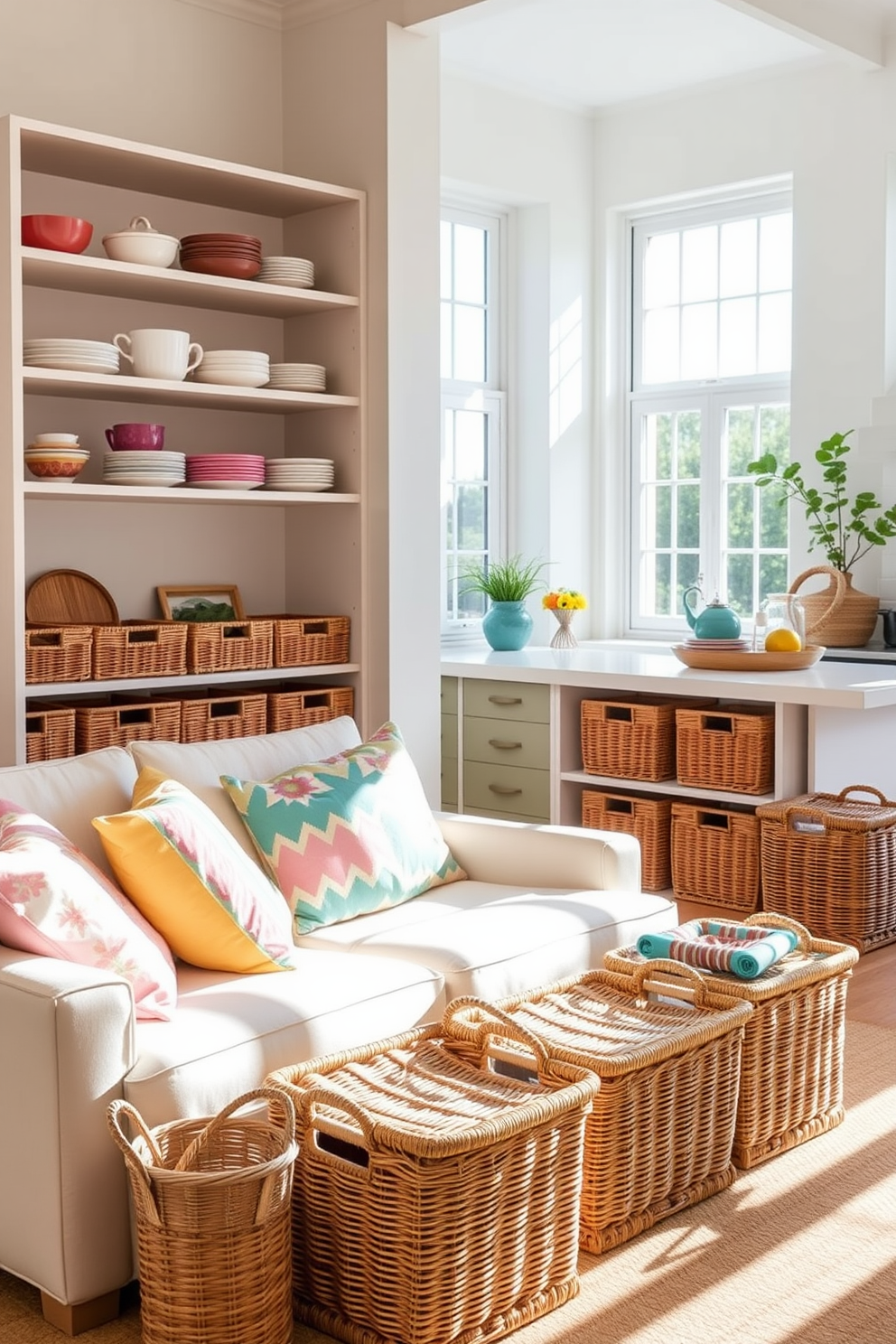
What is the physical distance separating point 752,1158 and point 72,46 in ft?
11.0

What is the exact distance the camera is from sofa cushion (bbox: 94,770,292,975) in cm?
270

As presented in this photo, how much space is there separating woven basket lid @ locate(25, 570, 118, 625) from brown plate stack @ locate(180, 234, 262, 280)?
912 millimetres

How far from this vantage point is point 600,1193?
2.52 m

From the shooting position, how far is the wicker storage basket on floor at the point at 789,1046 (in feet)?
9.29

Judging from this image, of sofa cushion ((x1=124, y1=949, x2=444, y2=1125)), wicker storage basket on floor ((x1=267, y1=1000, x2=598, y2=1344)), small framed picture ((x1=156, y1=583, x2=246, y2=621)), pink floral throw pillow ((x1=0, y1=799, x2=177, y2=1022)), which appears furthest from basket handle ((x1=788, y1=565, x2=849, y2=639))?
pink floral throw pillow ((x1=0, y1=799, x2=177, y2=1022))

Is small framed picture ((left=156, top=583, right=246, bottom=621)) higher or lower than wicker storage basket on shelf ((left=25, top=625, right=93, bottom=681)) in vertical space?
higher

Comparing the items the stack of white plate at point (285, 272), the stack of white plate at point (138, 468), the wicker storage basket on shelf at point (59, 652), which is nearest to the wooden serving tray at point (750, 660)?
the stack of white plate at point (285, 272)

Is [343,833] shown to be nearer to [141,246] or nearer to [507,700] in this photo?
[141,246]

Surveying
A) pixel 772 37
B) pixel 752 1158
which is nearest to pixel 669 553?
pixel 772 37

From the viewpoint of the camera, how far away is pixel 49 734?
385cm

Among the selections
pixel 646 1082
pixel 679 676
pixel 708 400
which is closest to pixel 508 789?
pixel 679 676

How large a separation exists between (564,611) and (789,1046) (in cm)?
316

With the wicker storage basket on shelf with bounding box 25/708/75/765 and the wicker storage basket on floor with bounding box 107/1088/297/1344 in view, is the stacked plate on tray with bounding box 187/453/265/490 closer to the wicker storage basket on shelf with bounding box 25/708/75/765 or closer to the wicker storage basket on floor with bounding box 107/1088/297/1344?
the wicker storage basket on shelf with bounding box 25/708/75/765

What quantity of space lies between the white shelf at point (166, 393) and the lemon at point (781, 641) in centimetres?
159
